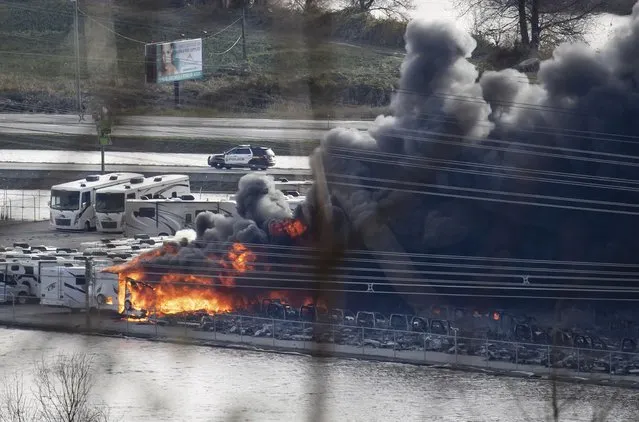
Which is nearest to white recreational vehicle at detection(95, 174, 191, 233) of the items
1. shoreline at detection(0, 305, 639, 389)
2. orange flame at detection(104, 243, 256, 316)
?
orange flame at detection(104, 243, 256, 316)

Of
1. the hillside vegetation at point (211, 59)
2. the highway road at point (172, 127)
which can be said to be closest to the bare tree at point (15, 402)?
the hillside vegetation at point (211, 59)

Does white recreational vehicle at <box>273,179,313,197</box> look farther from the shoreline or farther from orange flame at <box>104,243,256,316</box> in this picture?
the shoreline

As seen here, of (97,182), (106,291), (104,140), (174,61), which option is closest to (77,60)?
(174,61)

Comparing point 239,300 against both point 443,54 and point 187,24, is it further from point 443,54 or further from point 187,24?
point 187,24

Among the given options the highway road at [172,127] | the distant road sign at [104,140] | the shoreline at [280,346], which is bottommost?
the shoreline at [280,346]

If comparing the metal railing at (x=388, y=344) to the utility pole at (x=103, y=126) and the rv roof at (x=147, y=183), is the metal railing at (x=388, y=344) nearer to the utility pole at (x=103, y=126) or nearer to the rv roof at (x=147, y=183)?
the rv roof at (x=147, y=183)

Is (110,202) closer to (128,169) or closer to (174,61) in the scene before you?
(128,169)
